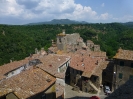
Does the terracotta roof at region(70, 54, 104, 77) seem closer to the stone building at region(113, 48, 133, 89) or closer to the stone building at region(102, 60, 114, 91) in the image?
the stone building at region(102, 60, 114, 91)

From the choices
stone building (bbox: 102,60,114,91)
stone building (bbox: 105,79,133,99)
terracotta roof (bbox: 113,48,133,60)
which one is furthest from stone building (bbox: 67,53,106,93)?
stone building (bbox: 105,79,133,99)

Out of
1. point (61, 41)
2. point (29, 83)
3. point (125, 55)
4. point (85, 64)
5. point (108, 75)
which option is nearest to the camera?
point (29, 83)

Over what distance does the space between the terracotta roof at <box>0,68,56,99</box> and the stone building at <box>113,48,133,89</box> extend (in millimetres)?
19391

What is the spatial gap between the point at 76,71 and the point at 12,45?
44907mm

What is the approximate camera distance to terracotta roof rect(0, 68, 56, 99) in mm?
15219

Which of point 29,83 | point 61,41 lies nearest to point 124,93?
point 29,83

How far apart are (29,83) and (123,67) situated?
22398 mm

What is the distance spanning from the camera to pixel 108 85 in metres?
38.6

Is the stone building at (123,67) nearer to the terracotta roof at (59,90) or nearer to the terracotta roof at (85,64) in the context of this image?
the terracotta roof at (85,64)

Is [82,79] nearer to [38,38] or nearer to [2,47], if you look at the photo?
[2,47]

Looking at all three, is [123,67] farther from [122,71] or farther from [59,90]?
[59,90]

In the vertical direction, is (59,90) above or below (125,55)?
below

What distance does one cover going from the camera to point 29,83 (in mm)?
16922

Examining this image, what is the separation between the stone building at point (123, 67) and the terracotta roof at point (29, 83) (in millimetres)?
19391
